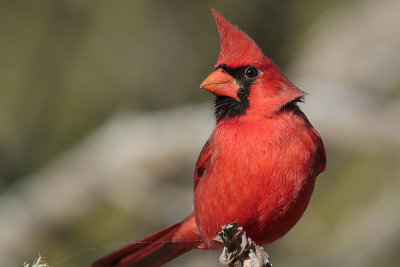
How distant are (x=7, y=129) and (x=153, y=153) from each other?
1.43 meters

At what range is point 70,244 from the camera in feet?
16.8

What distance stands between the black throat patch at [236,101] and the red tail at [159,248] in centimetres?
57

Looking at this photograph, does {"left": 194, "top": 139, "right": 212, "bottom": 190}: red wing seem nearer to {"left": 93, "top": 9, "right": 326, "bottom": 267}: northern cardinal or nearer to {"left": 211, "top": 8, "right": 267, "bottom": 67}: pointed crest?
{"left": 93, "top": 9, "right": 326, "bottom": 267}: northern cardinal

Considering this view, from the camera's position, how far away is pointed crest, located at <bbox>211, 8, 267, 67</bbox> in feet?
7.74

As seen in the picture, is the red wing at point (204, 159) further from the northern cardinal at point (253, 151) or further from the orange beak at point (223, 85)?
the orange beak at point (223, 85)

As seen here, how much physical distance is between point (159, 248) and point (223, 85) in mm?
796

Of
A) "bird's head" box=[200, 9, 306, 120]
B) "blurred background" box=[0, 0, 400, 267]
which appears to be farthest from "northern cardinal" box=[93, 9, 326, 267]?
"blurred background" box=[0, 0, 400, 267]

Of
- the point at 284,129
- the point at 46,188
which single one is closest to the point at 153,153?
the point at 46,188

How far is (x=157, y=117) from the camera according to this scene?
17.8 feet

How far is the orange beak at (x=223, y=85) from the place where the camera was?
2381 mm

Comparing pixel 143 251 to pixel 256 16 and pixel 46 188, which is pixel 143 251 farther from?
pixel 256 16

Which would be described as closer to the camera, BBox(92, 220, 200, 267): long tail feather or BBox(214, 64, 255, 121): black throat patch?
BBox(214, 64, 255, 121): black throat patch

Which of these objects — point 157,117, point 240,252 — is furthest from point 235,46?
point 157,117

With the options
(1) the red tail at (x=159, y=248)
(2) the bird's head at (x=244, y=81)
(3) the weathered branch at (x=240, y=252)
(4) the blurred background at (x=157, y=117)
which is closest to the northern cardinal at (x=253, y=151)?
(2) the bird's head at (x=244, y=81)
